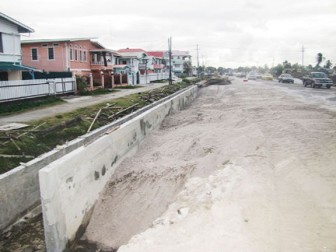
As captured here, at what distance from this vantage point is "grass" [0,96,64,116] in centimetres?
1757

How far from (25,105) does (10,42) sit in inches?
360

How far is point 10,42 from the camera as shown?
85.3 feet

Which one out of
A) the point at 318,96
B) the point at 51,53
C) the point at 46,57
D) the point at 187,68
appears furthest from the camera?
the point at 187,68

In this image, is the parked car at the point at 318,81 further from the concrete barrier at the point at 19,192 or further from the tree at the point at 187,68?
the tree at the point at 187,68

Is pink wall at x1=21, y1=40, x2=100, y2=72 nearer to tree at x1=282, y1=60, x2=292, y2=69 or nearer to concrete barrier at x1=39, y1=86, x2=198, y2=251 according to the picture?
concrete barrier at x1=39, y1=86, x2=198, y2=251

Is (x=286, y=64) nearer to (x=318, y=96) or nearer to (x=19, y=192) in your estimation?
(x=318, y=96)

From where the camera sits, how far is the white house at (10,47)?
24.9 metres

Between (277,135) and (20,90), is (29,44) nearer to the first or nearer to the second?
(20,90)

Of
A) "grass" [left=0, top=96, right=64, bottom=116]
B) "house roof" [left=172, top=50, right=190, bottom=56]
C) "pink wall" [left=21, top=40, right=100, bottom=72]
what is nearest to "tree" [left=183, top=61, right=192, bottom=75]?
"house roof" [left=172, top=50, right=190, bottom=56]

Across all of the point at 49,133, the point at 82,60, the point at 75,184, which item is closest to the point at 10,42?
the point at 82,60

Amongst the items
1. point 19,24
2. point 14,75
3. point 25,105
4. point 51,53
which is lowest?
point 25,105

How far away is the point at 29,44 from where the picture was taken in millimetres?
36281

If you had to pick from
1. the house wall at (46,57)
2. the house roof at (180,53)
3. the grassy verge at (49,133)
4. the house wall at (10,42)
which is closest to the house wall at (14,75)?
the house wall at (10,42)

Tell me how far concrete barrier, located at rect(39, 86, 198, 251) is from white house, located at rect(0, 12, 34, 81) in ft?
57.8
